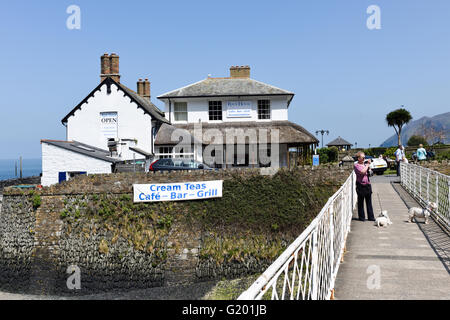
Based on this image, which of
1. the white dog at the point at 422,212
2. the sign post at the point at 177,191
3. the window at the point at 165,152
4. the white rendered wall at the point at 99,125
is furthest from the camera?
the window at the point at 165,152

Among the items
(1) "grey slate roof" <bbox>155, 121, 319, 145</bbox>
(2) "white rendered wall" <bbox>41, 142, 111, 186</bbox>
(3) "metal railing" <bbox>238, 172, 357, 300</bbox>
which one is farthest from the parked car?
(3) "metal railing" <bbox>238, 172, 357, 300</bbox>

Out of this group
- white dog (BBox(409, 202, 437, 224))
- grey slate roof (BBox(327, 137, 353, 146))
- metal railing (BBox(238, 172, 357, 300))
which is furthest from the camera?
grey slate roof (BBox(327, 137, 353, 146))

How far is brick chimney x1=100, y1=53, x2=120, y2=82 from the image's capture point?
108 feet

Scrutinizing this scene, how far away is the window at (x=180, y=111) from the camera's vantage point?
114 ft

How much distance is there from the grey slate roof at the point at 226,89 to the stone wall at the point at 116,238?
42.7 feet

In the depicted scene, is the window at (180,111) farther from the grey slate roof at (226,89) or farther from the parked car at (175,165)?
the parked car at (175,165)

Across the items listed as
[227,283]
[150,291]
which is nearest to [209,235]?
[227,283]

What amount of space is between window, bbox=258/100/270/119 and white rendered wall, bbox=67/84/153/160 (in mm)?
9609

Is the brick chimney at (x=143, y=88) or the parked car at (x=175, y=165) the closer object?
the parked car at (x=175, y=165)

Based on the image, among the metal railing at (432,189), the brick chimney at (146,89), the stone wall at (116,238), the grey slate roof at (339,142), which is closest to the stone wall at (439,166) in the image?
the metal railing at (432,189)

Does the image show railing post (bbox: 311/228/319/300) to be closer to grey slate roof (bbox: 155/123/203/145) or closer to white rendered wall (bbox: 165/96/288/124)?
grey slate roof (bbox: 155/123/203/145)

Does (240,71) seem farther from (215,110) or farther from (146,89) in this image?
(146,89)
